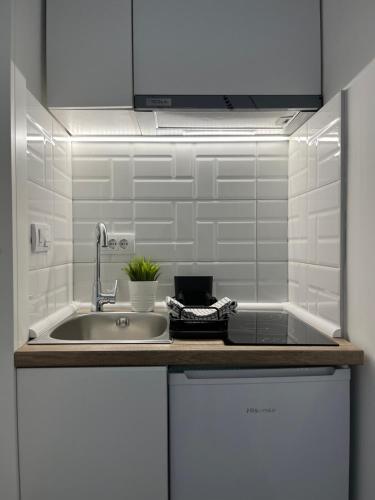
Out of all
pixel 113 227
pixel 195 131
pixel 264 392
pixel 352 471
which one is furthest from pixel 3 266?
pixel 352 471

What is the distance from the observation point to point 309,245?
1.59 metres

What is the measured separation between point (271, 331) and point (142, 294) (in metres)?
0.60

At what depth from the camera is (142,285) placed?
5.70 ft

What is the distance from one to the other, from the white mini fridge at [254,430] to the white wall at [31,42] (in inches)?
43.2

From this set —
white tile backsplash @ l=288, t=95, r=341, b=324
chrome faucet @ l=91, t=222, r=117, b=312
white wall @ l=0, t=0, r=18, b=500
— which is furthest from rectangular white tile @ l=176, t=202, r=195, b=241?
white wall @ l=0, t=0, r=18, b=500

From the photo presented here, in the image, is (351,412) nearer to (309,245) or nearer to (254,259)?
(309,245)

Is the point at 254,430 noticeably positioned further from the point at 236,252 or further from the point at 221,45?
the point at 221,45

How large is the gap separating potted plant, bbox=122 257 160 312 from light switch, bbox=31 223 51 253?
16.0 inches

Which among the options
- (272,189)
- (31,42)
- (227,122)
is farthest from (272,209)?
(31,42)

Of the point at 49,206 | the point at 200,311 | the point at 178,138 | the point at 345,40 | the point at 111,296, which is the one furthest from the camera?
the point at 178,138

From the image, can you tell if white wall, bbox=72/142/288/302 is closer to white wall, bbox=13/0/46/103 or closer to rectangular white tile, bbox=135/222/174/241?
rectangular white tile, bbox=135/222/174/241

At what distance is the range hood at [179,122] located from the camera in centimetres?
153

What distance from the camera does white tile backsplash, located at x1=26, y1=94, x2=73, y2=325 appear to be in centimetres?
135

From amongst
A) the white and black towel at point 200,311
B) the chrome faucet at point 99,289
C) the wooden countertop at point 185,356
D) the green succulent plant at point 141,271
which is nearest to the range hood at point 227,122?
the chrome faucet at point 99,289
